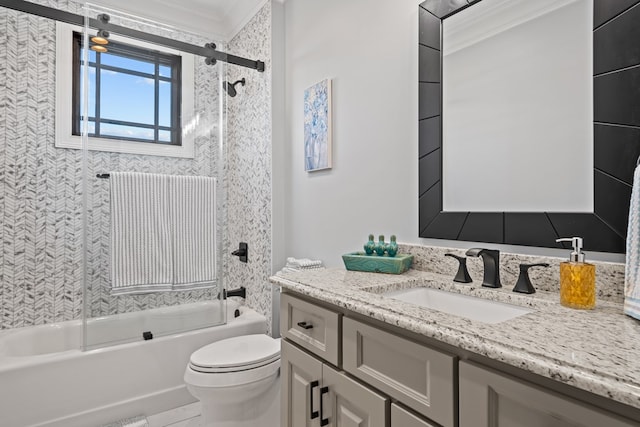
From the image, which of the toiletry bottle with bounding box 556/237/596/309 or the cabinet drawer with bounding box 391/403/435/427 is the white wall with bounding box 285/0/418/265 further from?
the cabinet drawer with bounding box 391/403/435/427

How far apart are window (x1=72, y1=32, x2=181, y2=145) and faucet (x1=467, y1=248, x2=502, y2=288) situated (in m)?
1.95

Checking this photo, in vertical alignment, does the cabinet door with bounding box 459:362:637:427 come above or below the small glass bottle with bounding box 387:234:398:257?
below

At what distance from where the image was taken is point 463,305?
1121mm

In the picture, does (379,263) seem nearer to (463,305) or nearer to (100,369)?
(463,305)

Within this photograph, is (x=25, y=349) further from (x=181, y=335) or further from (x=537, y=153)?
(x=537, y=153)

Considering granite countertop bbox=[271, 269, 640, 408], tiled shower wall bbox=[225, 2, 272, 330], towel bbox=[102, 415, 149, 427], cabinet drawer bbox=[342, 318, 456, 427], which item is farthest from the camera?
tiled shower wall bbox=[225, 2, 272, 330]

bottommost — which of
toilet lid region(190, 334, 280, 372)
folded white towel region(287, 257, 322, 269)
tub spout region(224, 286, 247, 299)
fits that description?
toilet lid region(190, 334, 280, 372)

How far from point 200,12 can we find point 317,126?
1751 millimetres

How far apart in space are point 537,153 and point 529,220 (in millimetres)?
A: 215

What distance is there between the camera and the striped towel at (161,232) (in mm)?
2129

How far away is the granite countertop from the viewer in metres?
0.52

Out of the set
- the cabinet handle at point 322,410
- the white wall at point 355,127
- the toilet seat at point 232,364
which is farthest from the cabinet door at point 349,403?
the toilet seat at point 232,364

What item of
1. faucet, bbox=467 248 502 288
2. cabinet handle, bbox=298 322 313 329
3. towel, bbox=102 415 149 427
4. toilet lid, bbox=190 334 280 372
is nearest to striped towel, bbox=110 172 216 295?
toilet lid, bbox=190 334 280 372

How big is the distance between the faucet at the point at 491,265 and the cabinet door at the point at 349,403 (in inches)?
20.1
